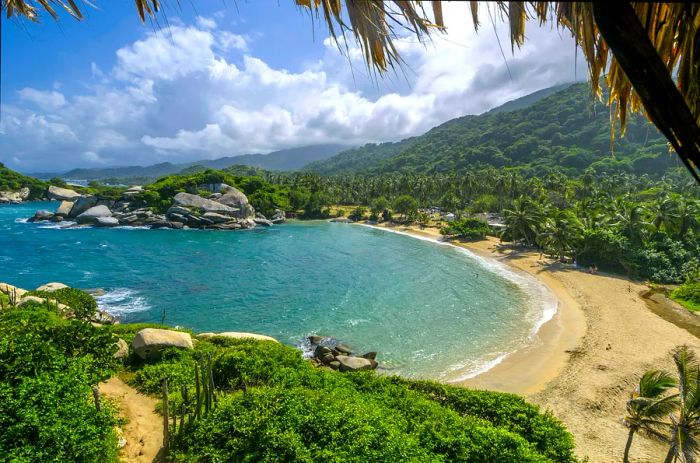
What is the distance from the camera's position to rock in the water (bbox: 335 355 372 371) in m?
18.9

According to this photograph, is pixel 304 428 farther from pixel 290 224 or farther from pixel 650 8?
pixel 290 224

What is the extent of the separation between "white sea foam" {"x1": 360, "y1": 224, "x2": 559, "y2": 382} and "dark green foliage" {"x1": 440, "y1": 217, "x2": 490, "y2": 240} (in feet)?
20.4

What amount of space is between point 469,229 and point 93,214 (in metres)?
75.7

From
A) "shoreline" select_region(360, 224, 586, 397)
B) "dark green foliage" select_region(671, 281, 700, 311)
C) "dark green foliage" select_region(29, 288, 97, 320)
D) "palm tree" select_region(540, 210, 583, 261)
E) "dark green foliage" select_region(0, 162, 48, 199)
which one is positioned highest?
"dark green foliage" select_region(0, 162, 48, 199)

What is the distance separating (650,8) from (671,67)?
3.16ft

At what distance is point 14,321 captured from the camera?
1276cm

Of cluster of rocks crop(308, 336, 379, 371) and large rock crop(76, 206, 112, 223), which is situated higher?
large rock crop(76, 206, 112, 223)

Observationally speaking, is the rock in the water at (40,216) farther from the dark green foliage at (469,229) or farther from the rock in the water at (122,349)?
the dark green foliage at (469,229)

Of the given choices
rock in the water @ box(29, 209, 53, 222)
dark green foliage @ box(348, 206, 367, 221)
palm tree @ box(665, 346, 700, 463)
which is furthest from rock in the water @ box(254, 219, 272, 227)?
palm tree @ box(665, 346, 700, 463)

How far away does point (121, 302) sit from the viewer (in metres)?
30.4

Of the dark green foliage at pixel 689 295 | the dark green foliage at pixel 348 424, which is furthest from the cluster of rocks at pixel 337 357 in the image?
the dark green foliage at pixel 689 295

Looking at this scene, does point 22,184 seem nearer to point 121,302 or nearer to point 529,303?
point 121,302

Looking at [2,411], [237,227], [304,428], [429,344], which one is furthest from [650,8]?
[237,227]

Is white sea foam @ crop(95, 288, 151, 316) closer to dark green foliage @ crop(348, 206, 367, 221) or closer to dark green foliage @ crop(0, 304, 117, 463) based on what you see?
dark green foliage @ crop(0, 304, 117, 463)
